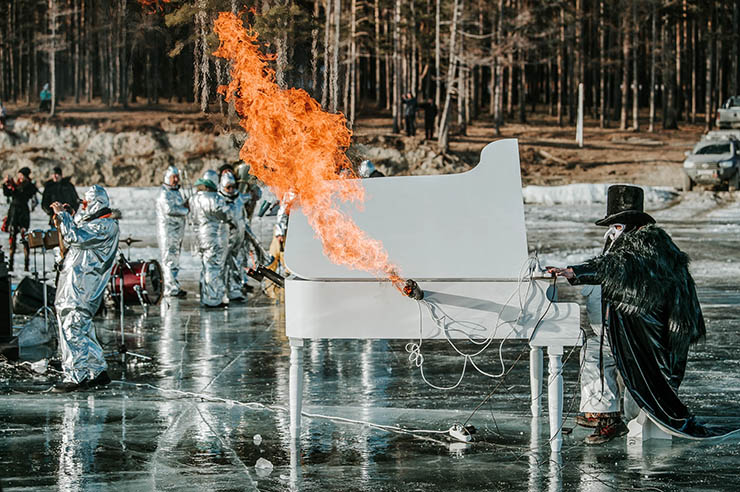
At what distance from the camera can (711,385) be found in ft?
30.3

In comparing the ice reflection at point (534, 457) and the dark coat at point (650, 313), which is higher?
the dark coat at point (650, 313)

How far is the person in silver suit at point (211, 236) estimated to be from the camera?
14422 millimetres

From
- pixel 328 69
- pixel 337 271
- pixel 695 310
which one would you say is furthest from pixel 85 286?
pixel 328 69

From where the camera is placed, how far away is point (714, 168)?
34.1 metres

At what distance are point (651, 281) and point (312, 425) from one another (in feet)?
9.10

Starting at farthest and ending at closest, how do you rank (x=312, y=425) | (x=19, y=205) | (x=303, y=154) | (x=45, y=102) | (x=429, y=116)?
(x=45, y=102) → (x=429, y=116) → (x=19, y=205) → (x=312, y=425) → (x=303, y=154)

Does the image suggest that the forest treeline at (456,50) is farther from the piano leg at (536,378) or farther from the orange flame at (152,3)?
the piano leg at (536,378)

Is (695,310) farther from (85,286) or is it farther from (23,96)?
(23,96)

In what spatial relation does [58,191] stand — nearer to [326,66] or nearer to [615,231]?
[326,66]

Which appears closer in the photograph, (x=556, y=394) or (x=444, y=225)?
(x=556, y=394)

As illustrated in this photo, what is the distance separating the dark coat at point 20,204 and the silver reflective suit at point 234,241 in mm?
6587

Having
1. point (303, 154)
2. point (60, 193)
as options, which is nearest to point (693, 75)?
point (60, 193)

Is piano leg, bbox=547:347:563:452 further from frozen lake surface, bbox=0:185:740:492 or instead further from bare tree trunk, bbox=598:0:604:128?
bare tree trunk, bbox=598:0:604:128

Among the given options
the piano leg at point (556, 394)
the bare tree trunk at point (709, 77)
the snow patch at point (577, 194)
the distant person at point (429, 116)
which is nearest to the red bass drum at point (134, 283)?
the piano leg at point (556, 394)
